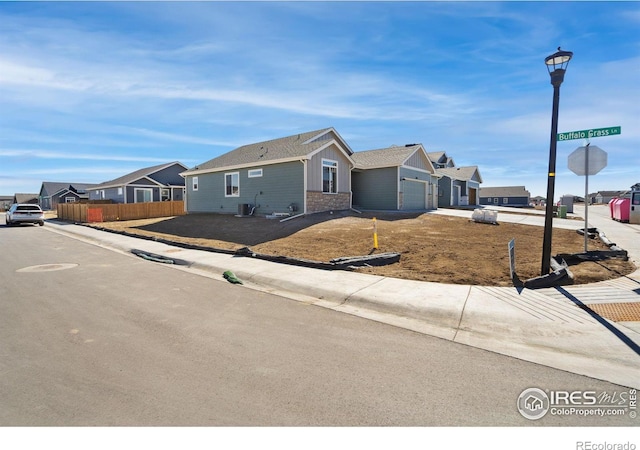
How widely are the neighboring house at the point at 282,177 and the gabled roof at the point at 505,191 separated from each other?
206ft

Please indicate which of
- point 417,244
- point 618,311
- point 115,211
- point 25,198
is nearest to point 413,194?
point 417,244

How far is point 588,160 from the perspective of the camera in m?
8.77

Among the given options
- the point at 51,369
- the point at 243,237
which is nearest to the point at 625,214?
the point at 243,237

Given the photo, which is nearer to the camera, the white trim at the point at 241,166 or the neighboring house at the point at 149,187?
the white trim at the point at 241,166

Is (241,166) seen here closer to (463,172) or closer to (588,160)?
(588,160)

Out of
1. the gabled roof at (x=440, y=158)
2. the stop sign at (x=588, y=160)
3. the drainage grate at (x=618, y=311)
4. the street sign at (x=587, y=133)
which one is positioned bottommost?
the drainage grate at (x=618, y=311)

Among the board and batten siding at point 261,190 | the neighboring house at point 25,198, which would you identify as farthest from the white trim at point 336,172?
the neighboring house at point 25,198

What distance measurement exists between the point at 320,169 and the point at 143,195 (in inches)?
1098

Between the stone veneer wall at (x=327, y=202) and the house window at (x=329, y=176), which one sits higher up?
the house window at (x=329, y=176)

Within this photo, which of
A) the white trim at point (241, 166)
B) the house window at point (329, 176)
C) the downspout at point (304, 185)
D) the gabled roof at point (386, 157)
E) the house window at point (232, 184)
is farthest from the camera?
the gabled roof at point (386, 157)

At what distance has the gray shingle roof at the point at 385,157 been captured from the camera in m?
24.6

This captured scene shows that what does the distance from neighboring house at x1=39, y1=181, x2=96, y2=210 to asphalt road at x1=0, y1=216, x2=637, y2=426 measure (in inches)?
2498

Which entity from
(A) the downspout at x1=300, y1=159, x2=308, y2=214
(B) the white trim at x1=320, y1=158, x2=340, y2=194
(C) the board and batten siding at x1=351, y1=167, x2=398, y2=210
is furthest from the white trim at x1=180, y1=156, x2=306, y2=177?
(C) the board and batten siding at x1=351, y1=167, x2=398, y2=210

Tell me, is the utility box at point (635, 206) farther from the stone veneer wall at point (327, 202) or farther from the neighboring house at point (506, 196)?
the neighboring house at point (506, 196)
